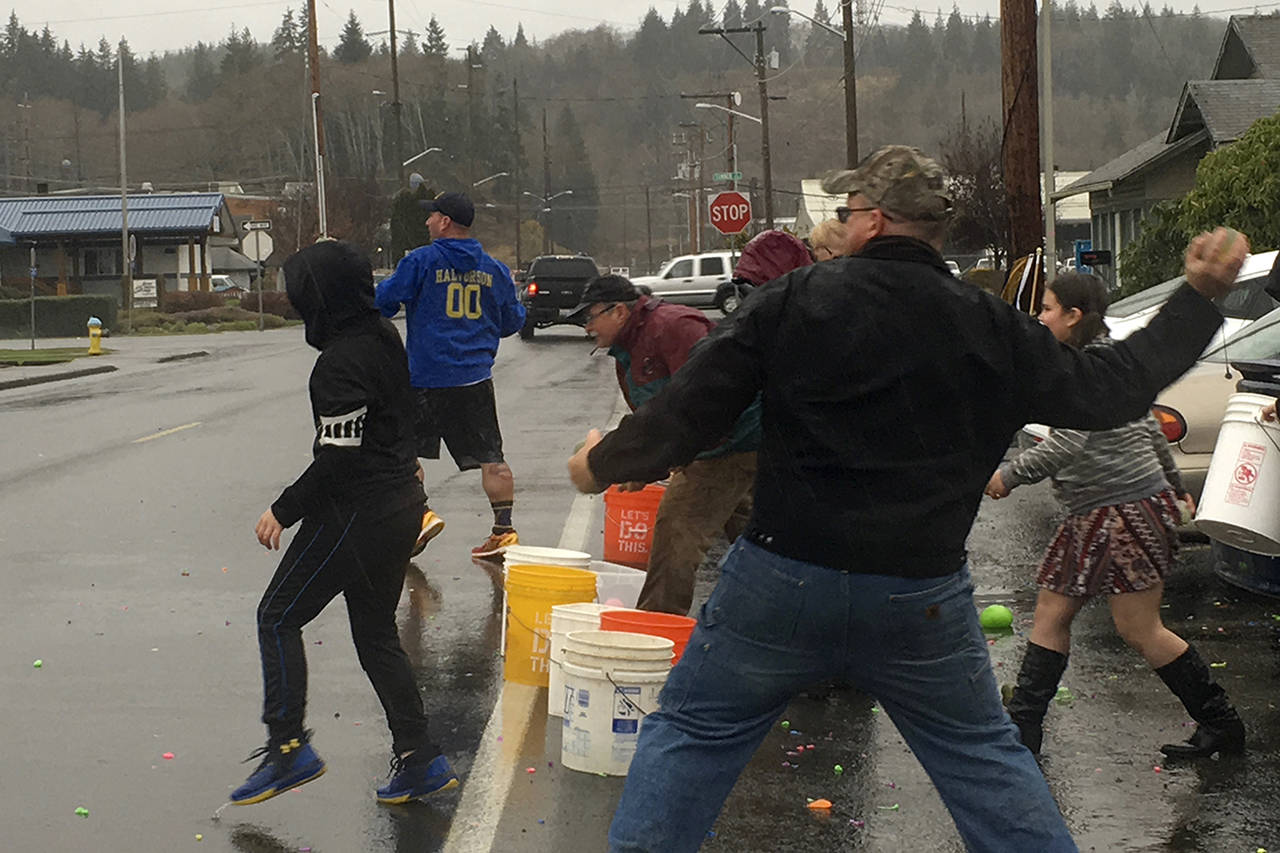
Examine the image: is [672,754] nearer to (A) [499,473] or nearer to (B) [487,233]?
(A) [499,473]

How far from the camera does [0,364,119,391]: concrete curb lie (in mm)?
27259

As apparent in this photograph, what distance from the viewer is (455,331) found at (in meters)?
9.52

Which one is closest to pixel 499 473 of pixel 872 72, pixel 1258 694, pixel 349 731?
pixel 349 731

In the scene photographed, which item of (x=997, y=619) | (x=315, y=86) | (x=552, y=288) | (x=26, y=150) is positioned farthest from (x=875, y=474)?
(x=26, y=150)

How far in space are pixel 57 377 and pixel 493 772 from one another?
25313 millimetres

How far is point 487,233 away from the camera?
148375 millimetres

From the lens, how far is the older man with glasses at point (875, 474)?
3.39 meters

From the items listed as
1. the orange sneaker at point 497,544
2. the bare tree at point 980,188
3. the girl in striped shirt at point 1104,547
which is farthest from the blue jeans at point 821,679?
the bare tree at point 980,188

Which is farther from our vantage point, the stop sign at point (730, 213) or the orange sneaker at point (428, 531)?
the stop sign at point (730, 213)

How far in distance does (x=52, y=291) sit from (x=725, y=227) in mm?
39074

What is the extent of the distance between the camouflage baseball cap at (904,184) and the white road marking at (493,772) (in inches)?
94.0

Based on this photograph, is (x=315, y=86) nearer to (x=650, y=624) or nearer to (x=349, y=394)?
(x=650, y=624)

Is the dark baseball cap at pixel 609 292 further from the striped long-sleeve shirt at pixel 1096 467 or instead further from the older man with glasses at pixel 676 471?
the striped long-sleeve shirt at pixel 1096 467

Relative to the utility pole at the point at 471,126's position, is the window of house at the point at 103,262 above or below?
below
